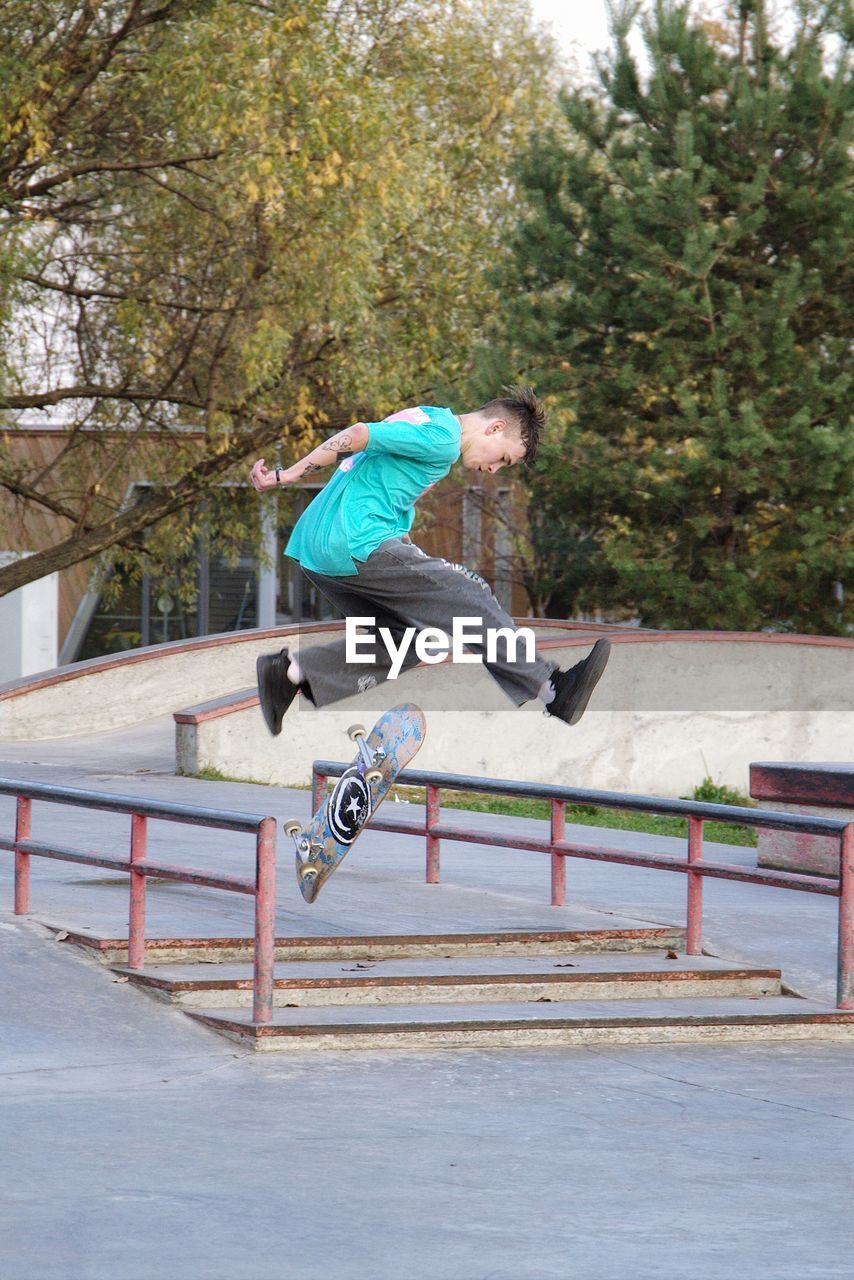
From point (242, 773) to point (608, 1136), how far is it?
10.7 meters

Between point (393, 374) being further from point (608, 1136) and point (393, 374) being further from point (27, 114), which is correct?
point (608, 1136)

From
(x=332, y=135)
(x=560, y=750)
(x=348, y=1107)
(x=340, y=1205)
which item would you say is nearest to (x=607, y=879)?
(x=348, y=1107)

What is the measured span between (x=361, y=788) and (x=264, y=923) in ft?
2.19

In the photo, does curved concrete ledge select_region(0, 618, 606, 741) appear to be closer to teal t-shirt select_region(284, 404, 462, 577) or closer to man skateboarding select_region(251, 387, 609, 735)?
man skateboarding select_region(251, 387, 609, 735)

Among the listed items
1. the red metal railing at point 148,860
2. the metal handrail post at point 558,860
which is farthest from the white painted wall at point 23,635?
the red metal railing at point 148,860

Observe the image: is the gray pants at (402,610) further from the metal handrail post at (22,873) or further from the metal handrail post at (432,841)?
the metal handrail post at (432,841)

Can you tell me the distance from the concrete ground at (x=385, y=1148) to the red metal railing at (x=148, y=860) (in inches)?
8.2

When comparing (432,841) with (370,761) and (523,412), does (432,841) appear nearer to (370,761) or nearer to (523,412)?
(370,761)

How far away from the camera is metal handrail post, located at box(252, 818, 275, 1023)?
5898 millimetres

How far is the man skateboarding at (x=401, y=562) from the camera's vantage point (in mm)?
5559

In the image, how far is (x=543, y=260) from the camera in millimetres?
21172

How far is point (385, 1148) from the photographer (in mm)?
4656

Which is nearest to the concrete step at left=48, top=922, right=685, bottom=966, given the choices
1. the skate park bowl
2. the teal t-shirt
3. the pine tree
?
the teal t-shirt

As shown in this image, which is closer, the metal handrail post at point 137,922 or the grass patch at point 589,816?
the metal handrail post at point 137,922
